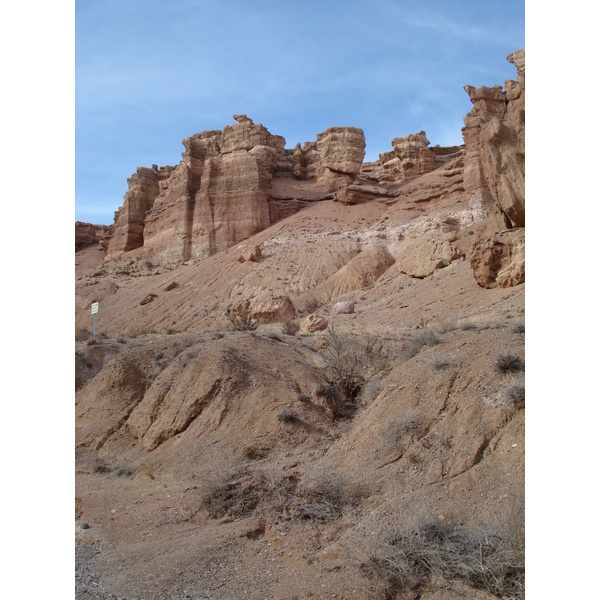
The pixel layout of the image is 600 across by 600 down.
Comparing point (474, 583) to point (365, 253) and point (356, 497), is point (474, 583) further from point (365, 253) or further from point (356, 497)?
point (365, 253)

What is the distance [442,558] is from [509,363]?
3.49 metres

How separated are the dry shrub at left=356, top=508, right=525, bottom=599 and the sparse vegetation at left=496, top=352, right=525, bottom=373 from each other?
285 cm

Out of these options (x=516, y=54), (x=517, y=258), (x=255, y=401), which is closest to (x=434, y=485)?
(x=255, y=401)

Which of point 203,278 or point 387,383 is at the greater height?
point 203,278

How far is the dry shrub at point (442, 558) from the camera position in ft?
17.2

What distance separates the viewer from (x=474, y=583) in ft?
17.5

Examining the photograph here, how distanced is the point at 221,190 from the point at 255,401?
4471cm

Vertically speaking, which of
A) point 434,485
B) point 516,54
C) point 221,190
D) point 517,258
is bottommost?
point 434,485

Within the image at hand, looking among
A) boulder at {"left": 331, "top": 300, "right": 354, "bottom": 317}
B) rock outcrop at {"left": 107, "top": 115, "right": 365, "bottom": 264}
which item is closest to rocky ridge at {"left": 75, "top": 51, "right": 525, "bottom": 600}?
boulder at {"left": 331, "top": 300, "right": 354, "bottom": 317}

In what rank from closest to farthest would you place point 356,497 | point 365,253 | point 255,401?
point 356,497
point 255,401
point 365,253

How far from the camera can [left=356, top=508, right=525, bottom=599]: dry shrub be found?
5254 millimetres

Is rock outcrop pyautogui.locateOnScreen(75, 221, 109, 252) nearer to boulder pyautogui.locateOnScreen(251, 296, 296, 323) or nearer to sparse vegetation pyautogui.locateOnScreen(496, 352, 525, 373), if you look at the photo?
boulder pyautogui.locateOnScreen(251, 296, 296, 323)

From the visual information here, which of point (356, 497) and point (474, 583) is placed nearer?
point (474, 583)

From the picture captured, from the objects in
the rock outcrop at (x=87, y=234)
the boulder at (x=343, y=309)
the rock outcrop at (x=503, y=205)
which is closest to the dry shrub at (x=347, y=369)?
the rock outcrop at (x=503, y=205)
